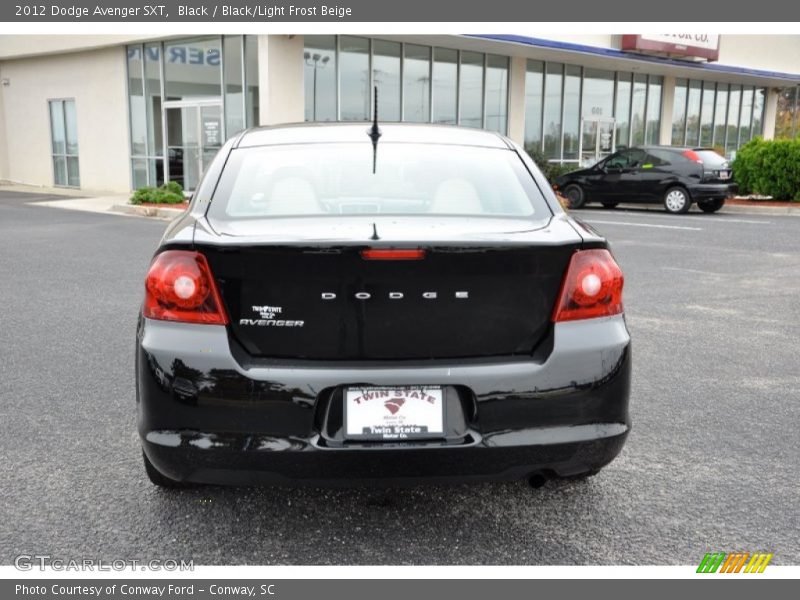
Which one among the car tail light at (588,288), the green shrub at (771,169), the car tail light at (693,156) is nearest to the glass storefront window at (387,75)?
the car tail light at (693,156)

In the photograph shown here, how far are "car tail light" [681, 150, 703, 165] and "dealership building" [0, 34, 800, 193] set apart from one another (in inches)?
219

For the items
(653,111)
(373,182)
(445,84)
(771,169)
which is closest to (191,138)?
(445,84)

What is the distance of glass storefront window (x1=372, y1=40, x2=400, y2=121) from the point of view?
20.6 metres

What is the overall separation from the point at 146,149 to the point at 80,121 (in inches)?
136

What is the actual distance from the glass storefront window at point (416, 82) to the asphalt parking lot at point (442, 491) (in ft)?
53.3

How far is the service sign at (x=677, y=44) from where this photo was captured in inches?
926

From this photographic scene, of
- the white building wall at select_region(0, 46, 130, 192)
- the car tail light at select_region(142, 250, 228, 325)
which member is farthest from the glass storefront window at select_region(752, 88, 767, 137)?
the car tail light at select_region(142, 250, 228, 325)

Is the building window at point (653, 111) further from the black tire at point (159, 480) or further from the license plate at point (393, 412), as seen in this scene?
the license plate at point (393, 412)

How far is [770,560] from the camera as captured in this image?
9.15 ft

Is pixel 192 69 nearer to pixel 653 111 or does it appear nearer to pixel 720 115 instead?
pixel 653 111

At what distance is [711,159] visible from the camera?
17500 mm

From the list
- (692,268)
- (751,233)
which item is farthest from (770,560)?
(751,233)

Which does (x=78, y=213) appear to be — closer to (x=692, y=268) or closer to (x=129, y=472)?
(x=692, y=268)

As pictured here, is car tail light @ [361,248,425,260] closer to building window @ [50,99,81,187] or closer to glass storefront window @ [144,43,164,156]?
glass storefront window @ [144,43,164,156]
